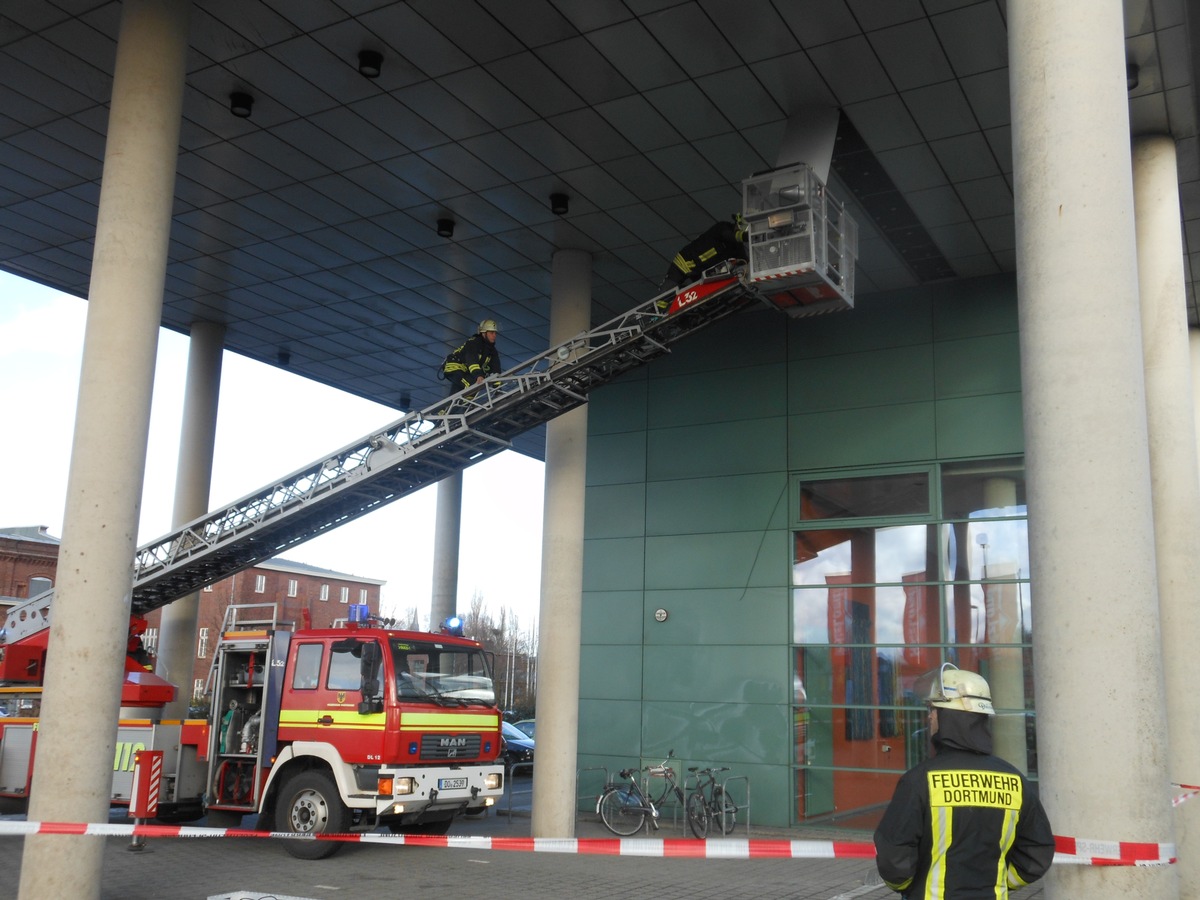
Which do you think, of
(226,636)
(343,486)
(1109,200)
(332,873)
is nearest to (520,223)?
(343,486)

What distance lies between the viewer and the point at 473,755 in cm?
1258

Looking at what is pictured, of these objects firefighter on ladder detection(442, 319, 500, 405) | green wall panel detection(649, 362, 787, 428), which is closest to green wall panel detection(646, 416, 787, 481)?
green wall panel detection(649, 362, 787, 428)

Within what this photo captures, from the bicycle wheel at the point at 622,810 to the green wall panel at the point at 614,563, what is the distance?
3645 mm

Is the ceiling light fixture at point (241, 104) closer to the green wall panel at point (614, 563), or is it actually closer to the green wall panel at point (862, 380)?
the green wall panel at point (614, 563)

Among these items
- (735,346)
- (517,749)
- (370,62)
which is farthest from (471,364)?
(517,749)

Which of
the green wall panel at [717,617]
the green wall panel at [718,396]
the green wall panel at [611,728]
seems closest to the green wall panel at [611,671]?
the green wall panel at [611,728]

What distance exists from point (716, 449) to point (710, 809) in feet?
19.2

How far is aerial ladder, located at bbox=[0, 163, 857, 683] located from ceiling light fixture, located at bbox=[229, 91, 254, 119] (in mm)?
4175

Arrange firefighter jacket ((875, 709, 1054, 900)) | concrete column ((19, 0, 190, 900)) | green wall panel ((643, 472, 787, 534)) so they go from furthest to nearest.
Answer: green wall panel ((643, 472, 787, 534)) → concrete column ((19, 0, 190, 900)) → firefighter jacket ((875, 709, 1054, 900))

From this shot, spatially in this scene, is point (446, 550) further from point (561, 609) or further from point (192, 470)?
point (561, 609)

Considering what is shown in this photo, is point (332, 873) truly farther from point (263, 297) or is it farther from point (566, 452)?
point (263, 297)

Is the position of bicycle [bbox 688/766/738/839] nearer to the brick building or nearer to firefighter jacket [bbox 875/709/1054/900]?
firefighter jacket [bbox 875/709/1054/900]

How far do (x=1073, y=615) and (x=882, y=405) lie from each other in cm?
1121

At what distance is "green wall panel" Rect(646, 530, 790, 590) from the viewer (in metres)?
17.2
